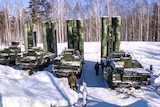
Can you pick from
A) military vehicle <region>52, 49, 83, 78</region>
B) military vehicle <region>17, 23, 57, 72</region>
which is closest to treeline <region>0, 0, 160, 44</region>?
military vehicle <region>17, 23, 57, 72</region>

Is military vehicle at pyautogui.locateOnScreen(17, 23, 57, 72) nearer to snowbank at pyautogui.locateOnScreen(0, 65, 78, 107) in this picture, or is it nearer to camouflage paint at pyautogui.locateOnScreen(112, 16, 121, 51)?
camouflage paint at pyautogui.locateOnScreen(112, 16, 121, 51)

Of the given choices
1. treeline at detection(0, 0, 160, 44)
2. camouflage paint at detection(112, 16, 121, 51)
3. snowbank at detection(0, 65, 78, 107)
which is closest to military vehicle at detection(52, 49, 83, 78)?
snowbank at detection(0, 65, 78, 107)

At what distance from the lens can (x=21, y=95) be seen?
10875mm

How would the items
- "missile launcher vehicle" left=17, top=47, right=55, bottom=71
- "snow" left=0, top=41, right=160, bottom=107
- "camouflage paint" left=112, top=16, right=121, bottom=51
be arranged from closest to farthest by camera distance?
"snow" left=0, top=41, right=160, bottom=107
"missile launcher vehicle" left=17, top=47, right=55, bottom=71
"camouflage paint" left=112, top=16, right=121, bottom=51

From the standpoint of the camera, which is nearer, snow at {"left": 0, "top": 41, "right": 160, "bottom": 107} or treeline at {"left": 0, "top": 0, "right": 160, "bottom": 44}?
snow at {"left": 0, "top": 41, "right": 160, "bottom": 107}

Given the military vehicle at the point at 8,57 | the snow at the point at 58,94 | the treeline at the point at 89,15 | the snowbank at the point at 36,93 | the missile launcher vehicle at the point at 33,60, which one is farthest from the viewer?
the treeline at the point at 89,15

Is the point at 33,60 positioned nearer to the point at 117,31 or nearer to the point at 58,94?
the point at 117,31

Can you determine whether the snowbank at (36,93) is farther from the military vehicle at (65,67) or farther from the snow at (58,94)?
the military vehicle at (65,67)

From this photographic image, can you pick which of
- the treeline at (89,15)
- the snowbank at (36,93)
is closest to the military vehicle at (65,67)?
the snowbank at (36,93)

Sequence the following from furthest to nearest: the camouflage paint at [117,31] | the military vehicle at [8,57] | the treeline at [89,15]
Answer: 1. the treeline at [89,15]
2. the camouflage paint at [117,31]
3. the military vehicle at [8,57]

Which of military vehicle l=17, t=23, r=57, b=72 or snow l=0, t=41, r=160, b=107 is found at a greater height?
military vehicle l=17, t=23, r=57, b=72

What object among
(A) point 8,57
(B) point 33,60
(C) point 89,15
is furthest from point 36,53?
(C) point 89,15

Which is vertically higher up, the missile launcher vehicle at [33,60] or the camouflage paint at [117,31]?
the camouflage paint at [117,31]

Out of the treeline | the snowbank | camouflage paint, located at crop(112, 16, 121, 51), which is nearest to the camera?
the snowbank
